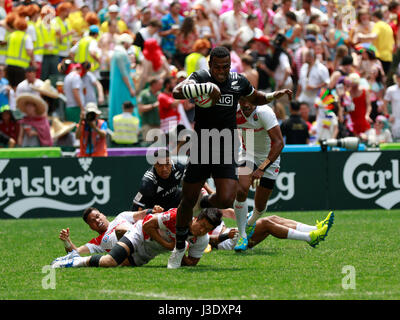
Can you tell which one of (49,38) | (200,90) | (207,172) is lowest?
(207,172)

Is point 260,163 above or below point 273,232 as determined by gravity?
above

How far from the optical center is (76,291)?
8789 mm

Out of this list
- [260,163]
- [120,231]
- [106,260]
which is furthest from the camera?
[260,163]

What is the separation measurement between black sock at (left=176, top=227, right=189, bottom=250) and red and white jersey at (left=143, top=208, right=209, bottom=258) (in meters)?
0.19

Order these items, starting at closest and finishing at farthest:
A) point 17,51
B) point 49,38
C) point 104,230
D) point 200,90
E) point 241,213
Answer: point 200,90
point 241,213
point 104,230
point 17,51
point 49,38

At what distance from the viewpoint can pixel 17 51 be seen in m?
20.0

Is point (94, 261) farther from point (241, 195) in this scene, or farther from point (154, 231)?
point (241, 195)

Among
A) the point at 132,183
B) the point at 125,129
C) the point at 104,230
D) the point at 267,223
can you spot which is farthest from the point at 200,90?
the point at 125,129

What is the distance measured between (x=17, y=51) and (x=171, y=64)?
11.2 ft

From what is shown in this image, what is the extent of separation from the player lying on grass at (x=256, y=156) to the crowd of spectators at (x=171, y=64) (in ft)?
18.5

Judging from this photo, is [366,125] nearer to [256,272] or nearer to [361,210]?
[361,210]

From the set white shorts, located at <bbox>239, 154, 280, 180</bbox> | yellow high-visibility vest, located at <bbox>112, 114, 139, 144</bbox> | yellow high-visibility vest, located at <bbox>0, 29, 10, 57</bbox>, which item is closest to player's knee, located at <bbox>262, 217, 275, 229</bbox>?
white shorts, located at <bbox>239, 154, 280, 180</bbox>

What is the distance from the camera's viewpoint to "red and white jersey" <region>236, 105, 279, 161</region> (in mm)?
12031

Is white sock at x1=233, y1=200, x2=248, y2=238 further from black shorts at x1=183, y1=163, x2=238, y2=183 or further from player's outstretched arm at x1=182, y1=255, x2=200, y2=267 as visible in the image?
black shorts at x1=183, y1=163, x2=238, y2=183
